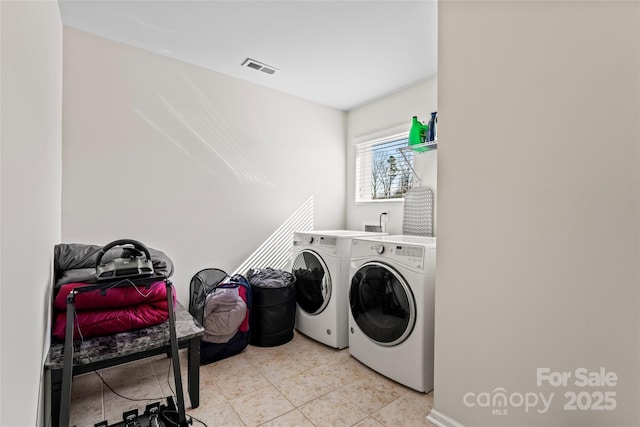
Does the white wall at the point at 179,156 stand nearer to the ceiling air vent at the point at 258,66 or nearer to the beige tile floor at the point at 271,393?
the ceiling air vent at the point at 258,66

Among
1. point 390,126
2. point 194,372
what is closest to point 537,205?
point 194,372

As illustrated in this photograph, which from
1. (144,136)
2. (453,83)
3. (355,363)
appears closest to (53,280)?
(144,136)

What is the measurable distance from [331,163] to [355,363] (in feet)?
7.14

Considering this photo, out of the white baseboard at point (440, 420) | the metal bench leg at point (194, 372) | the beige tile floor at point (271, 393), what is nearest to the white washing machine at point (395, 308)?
the beige tile floor at point (271, 393)

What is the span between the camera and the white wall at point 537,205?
1044 millimetres

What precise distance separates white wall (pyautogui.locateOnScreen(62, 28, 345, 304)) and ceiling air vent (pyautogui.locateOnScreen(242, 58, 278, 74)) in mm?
301

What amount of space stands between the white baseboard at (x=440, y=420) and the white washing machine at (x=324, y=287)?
3.10ft

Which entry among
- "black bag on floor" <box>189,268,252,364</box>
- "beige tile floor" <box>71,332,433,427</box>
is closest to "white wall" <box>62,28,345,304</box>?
"black bag on floor" <box>189,268,252,364</box>

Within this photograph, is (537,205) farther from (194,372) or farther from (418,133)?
(194,372)

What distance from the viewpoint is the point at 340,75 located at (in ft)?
9.19

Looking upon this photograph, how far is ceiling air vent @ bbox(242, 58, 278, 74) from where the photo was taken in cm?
256

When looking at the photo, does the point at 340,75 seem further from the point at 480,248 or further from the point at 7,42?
the point at 7,42

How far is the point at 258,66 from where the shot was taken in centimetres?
264

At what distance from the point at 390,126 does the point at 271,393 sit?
8.61ft
